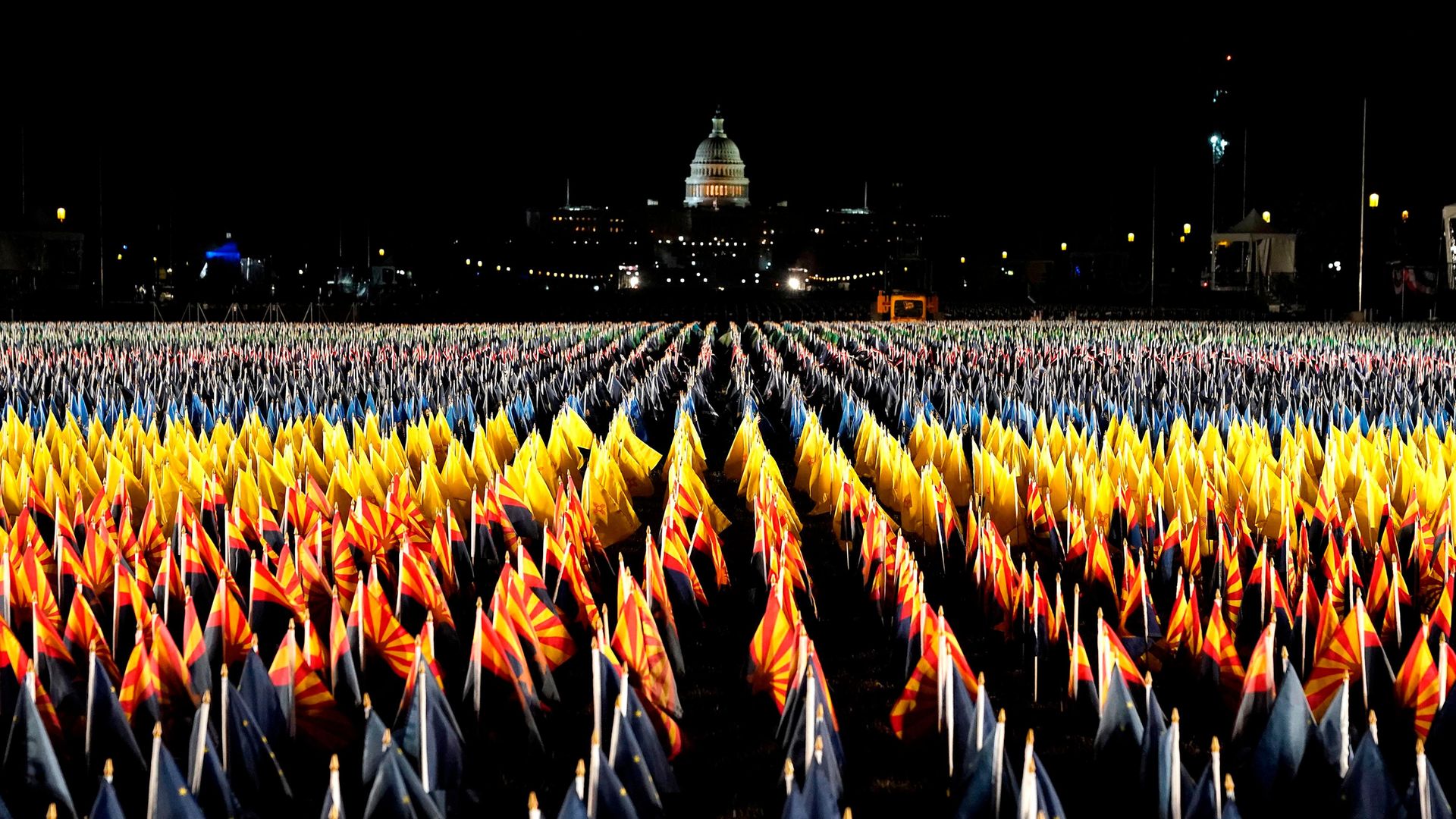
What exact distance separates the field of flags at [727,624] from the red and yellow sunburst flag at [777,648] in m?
0.02

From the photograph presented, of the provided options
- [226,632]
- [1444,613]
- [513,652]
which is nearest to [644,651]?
[513,652]

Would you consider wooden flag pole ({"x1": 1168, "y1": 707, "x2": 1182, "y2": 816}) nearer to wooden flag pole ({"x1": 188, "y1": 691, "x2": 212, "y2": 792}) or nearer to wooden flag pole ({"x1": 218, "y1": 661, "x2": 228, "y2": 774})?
wooden flag pole ({"x1": 218, "y1": 661, "x2": 228, "y2": 774})

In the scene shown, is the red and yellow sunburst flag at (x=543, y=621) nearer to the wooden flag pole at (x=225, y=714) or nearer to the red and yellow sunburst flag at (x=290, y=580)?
the red and yellow sunburst flag at (x=290, y=580)

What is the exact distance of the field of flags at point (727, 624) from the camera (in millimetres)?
4852

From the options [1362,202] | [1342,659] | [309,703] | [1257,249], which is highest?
[1257,249]

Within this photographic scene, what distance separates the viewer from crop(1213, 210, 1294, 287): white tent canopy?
80.5 metres

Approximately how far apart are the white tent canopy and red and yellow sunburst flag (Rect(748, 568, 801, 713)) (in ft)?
251

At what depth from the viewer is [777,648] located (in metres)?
6.06

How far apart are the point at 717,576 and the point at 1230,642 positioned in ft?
9.29

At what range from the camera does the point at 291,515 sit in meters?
9.17

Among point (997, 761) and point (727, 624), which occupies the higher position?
point (997, 761)

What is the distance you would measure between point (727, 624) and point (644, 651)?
181 centimetres

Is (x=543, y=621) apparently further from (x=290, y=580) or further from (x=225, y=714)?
(x=225, y=714)

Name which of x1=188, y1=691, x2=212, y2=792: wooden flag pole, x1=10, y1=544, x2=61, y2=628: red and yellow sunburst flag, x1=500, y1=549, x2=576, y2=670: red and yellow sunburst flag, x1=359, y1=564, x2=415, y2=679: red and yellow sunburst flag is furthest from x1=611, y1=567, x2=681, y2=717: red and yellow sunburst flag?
x1=10, y1=544, x2=61, y2=628: red and yellow sunburst flag
